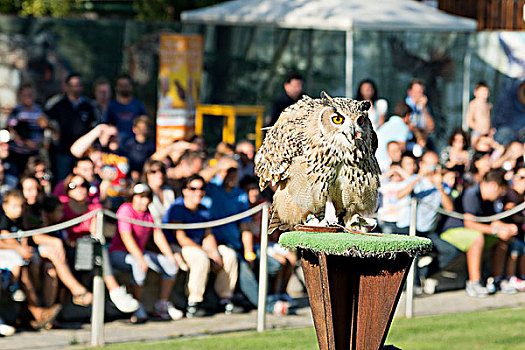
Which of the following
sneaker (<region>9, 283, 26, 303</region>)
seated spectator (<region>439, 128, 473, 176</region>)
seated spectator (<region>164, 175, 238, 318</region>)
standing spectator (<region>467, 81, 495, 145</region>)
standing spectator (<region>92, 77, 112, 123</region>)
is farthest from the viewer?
standing spectator (<region>467, 81, 495, 145</region>)

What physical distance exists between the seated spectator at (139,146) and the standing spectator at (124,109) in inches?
2.6

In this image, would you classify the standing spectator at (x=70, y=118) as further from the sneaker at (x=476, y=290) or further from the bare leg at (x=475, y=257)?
the sneaker at (x=476, y=290)

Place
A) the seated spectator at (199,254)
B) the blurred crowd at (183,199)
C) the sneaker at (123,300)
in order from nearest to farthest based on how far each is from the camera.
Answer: the blurred crowd at (183,199) → the sneaker at (123,300) → the seated spectator at (199,254)

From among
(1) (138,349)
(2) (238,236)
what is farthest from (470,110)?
(1) (138,349)

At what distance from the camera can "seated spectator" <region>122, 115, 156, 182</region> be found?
902 cm

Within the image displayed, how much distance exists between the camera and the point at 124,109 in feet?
30.3

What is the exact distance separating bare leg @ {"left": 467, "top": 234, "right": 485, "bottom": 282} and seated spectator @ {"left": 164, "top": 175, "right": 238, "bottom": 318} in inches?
99.6

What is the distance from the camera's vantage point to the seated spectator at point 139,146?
29.6 ft

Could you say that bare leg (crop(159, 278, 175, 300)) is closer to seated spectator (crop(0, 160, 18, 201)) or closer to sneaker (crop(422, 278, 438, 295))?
seated spectator (crop(0, 160, 18, 201))

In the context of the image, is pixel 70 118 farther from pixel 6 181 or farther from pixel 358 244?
pixel 358 244

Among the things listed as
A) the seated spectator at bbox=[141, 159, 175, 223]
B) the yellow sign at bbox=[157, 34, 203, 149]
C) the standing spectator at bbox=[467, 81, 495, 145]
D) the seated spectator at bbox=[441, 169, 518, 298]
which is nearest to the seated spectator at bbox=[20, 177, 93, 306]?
the seated spectator at bbox=[141, 159, 175, 223]

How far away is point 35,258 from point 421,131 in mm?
4686

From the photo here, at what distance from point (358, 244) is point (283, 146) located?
2.29 feet

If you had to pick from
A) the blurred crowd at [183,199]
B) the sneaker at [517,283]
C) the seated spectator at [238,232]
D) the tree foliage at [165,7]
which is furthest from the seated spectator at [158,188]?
the tree foliage at [165,7]
